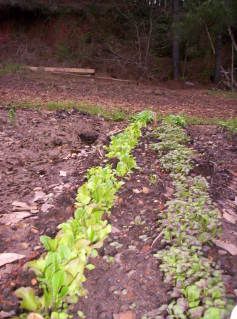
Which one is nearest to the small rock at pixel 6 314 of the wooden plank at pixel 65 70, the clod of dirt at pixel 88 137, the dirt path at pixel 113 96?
the clod of dirt at pixel 88 137

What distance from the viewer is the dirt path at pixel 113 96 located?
9305mm

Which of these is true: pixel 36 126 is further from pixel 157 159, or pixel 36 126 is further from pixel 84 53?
pixel 84 53

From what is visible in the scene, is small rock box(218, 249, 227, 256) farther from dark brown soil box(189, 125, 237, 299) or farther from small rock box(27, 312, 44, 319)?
small rock box(27, 312, 44, 319)

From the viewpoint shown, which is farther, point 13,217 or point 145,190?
point 145,190

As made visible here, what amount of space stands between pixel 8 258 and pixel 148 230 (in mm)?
1052

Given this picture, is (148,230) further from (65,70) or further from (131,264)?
(65,70)

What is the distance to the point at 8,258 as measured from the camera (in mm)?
2920

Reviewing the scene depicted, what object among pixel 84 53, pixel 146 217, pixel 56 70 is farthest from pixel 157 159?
pixel 84 53

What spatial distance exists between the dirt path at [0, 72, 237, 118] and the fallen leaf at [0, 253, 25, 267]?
5703 mm

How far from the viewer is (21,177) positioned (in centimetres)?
455

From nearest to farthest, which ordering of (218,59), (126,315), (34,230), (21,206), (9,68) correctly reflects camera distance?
(126,315), (34,230), (21,206), (9,68), (218,59)

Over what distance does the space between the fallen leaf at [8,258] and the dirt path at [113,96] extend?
225 inches

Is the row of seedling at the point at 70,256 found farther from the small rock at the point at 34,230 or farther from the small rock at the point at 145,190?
the small rock at the point at 145,190

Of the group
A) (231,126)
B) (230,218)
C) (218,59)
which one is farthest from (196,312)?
(218,59)
